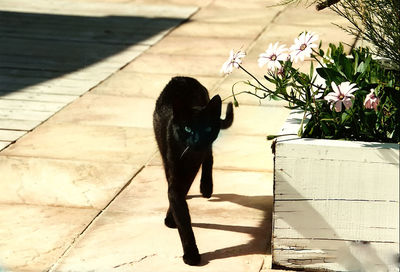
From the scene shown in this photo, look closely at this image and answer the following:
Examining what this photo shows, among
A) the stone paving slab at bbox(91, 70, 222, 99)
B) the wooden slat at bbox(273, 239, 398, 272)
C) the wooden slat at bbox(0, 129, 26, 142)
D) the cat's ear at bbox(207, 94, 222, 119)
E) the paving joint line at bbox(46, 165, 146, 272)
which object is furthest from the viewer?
the stone paving slab at bbox(91, 70, 222, 99)

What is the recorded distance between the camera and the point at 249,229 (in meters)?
6.15

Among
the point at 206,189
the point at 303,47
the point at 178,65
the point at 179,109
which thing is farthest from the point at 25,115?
the point at 303,47

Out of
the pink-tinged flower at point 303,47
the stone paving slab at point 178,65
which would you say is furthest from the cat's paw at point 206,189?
the stone paving slab at point 178,65

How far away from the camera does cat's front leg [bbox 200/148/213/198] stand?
6617 mm

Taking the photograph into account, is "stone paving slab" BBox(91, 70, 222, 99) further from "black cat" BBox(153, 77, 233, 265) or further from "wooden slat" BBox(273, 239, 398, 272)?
"wooden slat" BBox(273, 239, 398, 272)

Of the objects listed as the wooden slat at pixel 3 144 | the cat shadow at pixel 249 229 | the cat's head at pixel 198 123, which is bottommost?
the cat shadow at pixel 249 229

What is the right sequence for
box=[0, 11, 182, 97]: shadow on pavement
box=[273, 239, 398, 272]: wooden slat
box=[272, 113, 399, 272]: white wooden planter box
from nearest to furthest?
box=[272, 113, 399, 272]: white wooden planter box < box=[273, 239, 398, 272]: wooden slat < box=[0, 11, 182, 97]: shadow on pavement

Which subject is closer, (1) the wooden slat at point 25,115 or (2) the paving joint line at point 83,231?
(2) the paving joint line at point 83,231

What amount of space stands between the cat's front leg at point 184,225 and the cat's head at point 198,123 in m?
0.35

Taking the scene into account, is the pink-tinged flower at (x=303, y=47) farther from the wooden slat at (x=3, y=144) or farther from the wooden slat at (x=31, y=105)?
the wooden slat at (x=31, y=105)

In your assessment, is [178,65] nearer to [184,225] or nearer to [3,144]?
[3,144]

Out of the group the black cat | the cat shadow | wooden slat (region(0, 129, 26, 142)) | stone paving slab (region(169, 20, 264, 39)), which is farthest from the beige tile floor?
stone paving slab (region(169, 20, 264, 39))

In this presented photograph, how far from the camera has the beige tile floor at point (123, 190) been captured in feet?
18.8

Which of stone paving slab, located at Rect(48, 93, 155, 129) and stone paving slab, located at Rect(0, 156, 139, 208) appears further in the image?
stone paving slab, located at Rect(48, 93, 155, 129)
